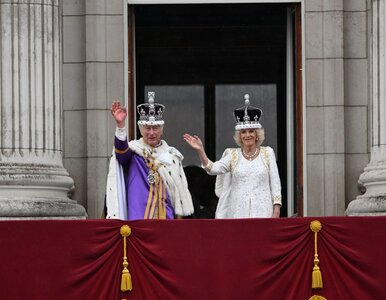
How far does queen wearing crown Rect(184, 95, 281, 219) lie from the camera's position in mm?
21438

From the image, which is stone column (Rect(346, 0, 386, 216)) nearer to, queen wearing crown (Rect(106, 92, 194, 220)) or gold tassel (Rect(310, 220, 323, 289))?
queen wearing crown (Rect(106, 92, 194, 220))

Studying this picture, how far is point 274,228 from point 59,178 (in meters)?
3.85

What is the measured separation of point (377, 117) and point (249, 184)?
246 cm

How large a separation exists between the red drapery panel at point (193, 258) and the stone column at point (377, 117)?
2927 millimetres

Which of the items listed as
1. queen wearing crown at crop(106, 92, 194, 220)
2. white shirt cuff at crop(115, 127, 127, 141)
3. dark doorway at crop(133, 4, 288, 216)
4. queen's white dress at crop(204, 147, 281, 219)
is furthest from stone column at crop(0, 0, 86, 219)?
dark doorway at crop(133, 4, 288, 216)

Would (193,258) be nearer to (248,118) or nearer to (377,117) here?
(248,118)

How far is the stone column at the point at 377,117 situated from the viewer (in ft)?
74.3

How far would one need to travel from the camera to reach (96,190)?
936 inches

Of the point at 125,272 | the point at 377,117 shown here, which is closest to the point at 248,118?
the point at 377,117

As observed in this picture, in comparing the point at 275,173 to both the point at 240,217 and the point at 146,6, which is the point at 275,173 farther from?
the point at 146,6

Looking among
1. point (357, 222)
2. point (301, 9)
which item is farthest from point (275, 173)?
point (301, 9)

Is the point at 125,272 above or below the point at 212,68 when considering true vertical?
below

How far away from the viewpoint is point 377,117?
22938mm

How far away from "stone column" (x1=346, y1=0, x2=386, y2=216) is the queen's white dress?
62.5 inches
